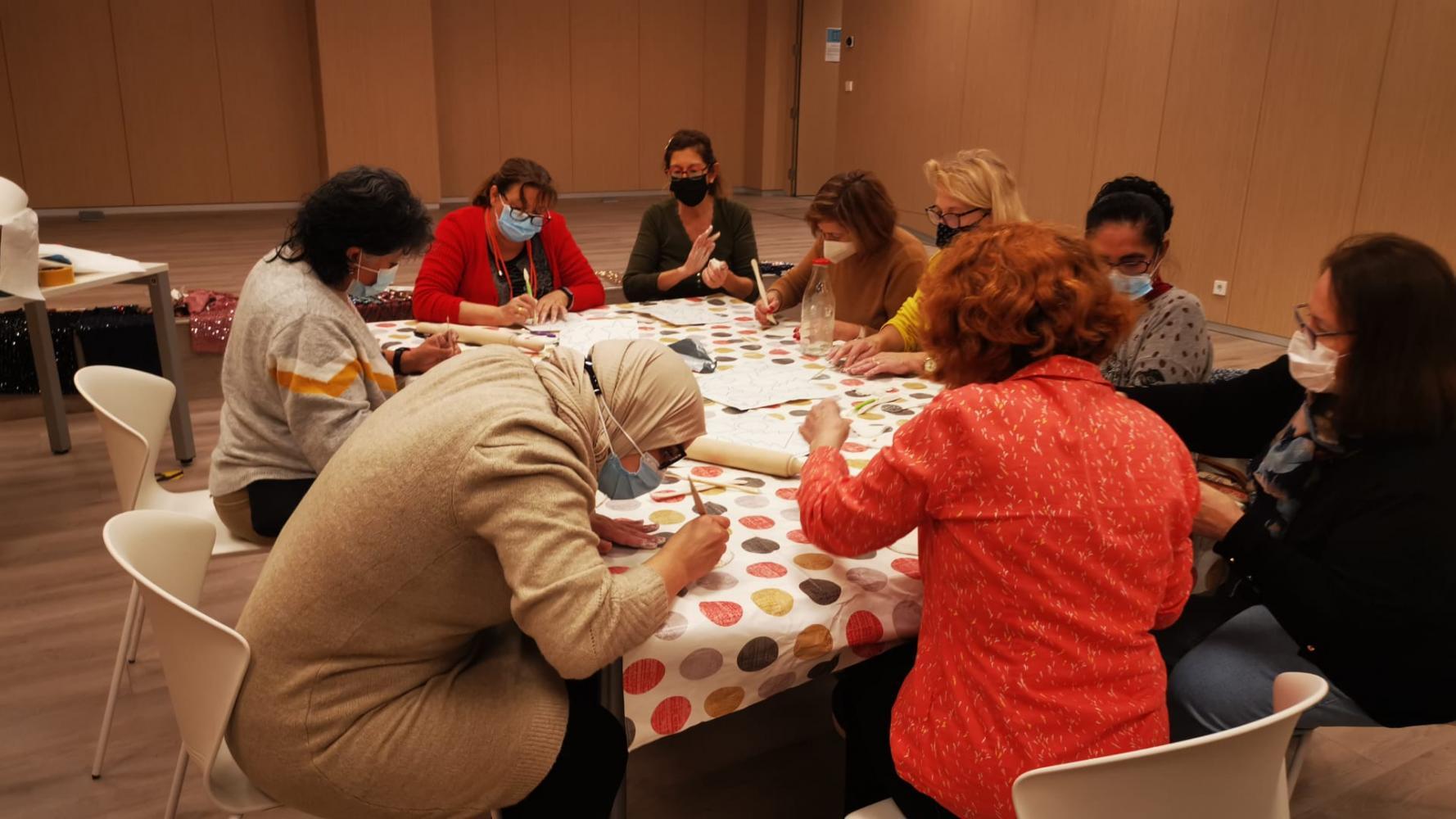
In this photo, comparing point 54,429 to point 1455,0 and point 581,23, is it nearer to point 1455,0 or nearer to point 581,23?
point 1455,0

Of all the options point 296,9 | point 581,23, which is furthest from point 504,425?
point 581,23

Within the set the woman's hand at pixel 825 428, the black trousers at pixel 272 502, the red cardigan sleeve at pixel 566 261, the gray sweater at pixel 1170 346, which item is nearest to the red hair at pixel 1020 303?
the woman's hand at pixel 825 428

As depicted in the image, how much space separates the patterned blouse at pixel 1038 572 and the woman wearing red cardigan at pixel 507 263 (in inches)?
82.8

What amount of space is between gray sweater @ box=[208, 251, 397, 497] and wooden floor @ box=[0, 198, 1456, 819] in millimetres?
695

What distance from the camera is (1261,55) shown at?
586cm

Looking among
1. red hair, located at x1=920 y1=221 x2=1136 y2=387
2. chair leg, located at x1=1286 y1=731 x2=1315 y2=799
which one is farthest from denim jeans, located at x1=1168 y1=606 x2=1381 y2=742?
red hair, located at x1=920 y1=221 x2=1136 y2=387

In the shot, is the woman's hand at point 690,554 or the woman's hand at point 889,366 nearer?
the woman's hand at point 690,554

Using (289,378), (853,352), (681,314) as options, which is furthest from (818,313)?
(289,378)

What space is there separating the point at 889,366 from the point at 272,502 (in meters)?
1.49

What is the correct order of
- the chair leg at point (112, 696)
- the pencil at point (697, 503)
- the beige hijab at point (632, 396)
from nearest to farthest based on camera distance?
the beige hijab at point (632, 396) → the pencil at point (697, 503) → the chair leg at point (112, 696)

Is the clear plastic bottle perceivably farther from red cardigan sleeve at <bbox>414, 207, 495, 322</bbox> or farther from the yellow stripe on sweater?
the yellow stripe on sweater

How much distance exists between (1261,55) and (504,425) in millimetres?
6188

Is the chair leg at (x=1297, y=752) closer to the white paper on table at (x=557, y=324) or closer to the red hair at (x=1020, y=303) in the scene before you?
the red hair at (x=1020, y=303)

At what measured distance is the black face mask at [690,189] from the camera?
3.81 meters
